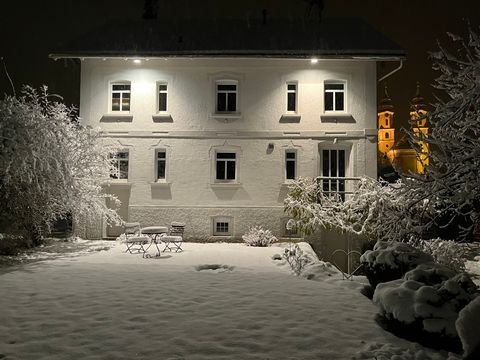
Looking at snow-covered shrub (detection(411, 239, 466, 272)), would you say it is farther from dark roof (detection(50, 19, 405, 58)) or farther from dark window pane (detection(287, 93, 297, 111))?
dark roof (detection(50, 19, 405, 58))

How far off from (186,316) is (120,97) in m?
14.0

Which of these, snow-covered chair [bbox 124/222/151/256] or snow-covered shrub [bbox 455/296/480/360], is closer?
snow-covered shrub [bbox 455/296/480/360]

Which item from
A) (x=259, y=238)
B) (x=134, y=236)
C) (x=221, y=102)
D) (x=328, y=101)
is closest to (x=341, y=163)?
(x=328, y=101)

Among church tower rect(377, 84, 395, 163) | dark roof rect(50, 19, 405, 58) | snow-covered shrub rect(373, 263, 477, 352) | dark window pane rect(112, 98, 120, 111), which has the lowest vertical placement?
snow-covered shrub rect(373, 263, 477, 352)

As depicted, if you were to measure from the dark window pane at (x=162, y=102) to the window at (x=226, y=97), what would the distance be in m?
2.38

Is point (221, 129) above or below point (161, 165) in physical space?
above

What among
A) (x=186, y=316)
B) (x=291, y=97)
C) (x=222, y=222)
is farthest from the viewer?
(x=291, y=97)

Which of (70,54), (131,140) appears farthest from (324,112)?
(70,54)

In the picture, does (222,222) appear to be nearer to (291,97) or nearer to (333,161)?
(333,161)

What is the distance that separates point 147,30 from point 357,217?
561 inches

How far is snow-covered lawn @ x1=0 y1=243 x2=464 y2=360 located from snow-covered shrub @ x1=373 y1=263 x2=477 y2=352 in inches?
7.4

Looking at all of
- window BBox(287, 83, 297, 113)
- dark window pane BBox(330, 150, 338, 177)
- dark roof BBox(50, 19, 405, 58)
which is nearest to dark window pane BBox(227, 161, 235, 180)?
window BBox(287, 83, 297, 113)

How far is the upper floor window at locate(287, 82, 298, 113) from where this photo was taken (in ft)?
59.5

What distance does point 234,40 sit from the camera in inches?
773
